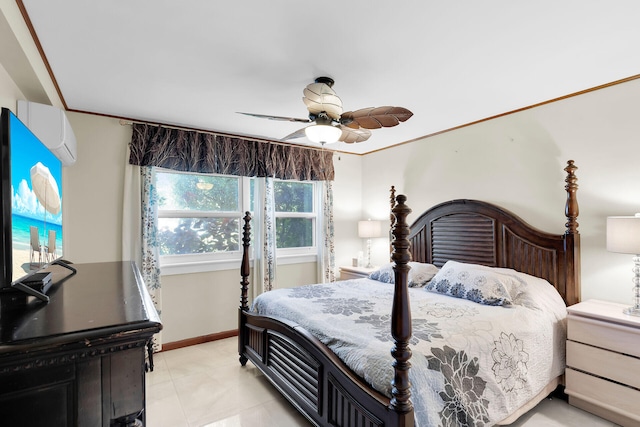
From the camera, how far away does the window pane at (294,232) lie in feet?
14.4

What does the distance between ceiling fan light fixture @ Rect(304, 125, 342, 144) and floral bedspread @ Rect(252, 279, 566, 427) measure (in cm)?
→ 132

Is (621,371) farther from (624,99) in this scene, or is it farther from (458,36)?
(458,36)

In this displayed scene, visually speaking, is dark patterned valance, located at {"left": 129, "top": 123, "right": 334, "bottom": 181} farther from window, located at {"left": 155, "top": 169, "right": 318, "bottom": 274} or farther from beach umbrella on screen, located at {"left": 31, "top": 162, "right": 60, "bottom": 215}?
beach umbrella on screen, located at {"left": 31, "top": 162, "right": 60, "bottom": 215}

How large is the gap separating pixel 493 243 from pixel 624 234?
42.7 inches

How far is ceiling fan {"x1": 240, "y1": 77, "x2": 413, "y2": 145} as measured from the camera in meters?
2.17

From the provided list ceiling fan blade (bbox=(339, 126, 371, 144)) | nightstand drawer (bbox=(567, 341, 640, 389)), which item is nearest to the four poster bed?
nightstand drawer (bbox=(567, 341, 640, 389))

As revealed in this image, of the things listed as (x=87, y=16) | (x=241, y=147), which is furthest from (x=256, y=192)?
(x=87, y=16)

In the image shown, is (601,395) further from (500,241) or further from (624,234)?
(500,241)

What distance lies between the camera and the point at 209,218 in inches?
154

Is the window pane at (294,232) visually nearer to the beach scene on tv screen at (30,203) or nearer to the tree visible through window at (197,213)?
the tree visible through window at (197,213)

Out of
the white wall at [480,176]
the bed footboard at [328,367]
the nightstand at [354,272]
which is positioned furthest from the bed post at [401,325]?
the nightstand at [354,272]

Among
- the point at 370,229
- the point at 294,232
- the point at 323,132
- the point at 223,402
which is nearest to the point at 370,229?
the point at 370,229

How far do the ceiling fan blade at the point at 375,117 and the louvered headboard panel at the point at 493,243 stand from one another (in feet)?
5.74

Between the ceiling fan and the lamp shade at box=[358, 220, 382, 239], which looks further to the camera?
the lamp shade at box=[358, 220, 382, 239]
